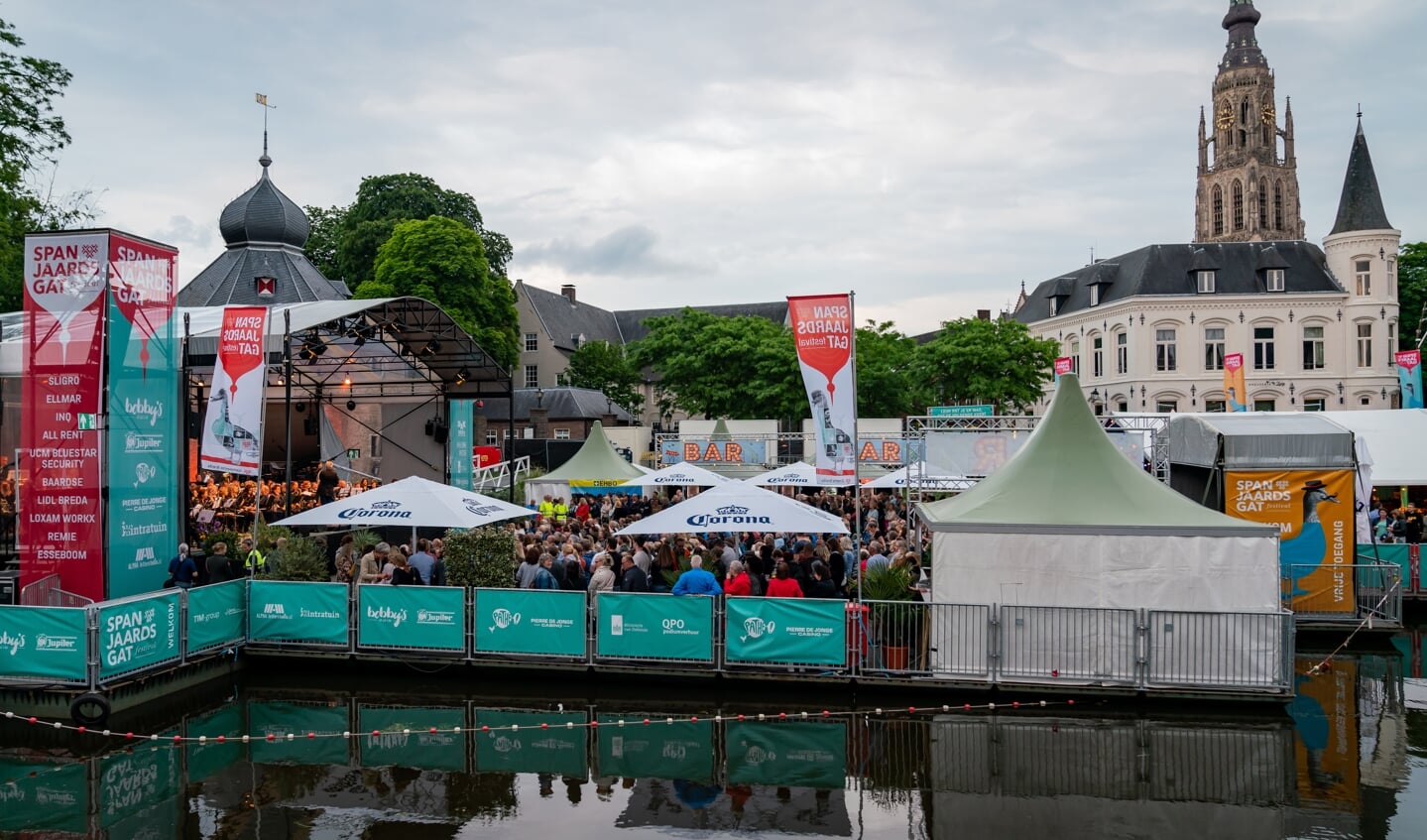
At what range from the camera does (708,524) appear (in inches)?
542

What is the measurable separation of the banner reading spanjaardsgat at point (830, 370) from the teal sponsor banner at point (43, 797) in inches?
334

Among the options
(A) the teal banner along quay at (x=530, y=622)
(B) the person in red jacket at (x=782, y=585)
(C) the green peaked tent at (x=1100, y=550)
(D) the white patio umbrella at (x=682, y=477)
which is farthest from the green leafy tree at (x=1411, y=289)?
(A) the teal banner along quay at (x=530, y=622)

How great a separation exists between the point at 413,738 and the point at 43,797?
10.5 ft

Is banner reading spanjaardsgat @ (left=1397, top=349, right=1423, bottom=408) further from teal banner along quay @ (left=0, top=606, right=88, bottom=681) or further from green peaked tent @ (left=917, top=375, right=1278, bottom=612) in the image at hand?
teal banner along quay @ (left=0, top=606, right=88, bottom=681)

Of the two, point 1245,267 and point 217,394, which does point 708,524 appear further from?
point 1245,267

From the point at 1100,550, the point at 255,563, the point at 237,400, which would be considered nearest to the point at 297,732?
the point at 255,563

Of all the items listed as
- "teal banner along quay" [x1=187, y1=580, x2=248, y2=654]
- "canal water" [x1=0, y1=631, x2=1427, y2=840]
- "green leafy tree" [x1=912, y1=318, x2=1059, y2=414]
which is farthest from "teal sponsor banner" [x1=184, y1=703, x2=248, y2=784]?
"green leafy tree" [x1=912, y1=318, x2=1059, y2=414]

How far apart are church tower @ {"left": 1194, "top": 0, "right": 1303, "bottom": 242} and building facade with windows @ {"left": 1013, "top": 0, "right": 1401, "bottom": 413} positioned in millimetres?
21448

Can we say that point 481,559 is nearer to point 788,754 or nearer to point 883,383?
point 788,754

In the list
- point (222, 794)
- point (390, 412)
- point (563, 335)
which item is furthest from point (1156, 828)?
point (563, 335)

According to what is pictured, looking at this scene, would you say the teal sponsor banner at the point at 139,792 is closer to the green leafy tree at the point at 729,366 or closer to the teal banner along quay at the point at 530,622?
the teal banner along quay at the point at 530,622

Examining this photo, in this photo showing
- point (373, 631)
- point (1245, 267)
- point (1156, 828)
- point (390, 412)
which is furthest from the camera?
point (1245, 267)

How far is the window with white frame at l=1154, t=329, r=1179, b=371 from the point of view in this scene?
5534 cm

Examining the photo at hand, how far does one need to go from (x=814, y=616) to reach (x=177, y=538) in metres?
9.09
